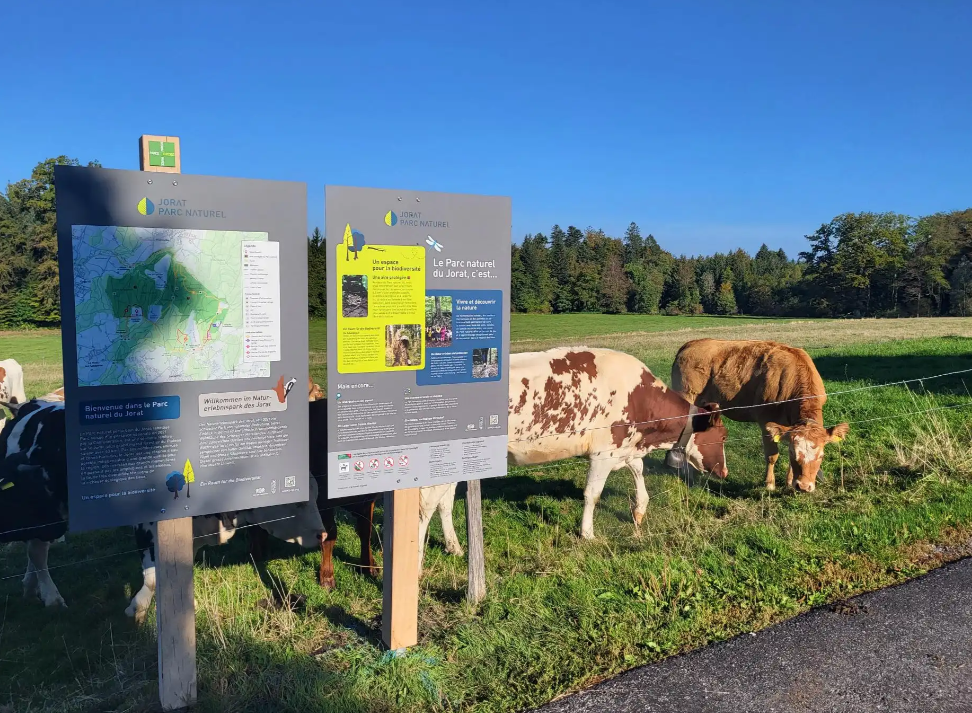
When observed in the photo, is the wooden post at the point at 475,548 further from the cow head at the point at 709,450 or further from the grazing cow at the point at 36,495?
the cow head at the point at 709,450

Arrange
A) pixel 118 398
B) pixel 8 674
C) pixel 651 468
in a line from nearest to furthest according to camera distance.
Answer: pixel 118 398
pixel 8 674
pixel 651 468

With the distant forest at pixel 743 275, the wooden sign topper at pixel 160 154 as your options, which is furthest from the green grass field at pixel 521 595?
the distant forest at pixel 743 275

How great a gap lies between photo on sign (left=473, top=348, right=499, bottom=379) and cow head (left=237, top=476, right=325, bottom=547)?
2468mm

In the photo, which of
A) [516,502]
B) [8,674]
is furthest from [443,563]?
[8,674]

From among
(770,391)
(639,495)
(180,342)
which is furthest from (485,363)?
(770,391)

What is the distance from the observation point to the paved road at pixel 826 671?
389 cm

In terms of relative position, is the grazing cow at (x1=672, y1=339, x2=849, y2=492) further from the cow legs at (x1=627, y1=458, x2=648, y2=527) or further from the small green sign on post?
the small green sign on post

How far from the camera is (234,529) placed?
19.7ft

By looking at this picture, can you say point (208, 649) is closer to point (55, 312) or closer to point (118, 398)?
point (118, 398)

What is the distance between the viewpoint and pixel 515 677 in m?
4.14

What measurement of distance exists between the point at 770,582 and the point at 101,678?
4847 millimetres

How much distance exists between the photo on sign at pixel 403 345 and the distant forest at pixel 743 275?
54257 mm

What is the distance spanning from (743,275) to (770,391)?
9535cm

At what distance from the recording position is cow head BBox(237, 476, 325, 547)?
6.26 metres
